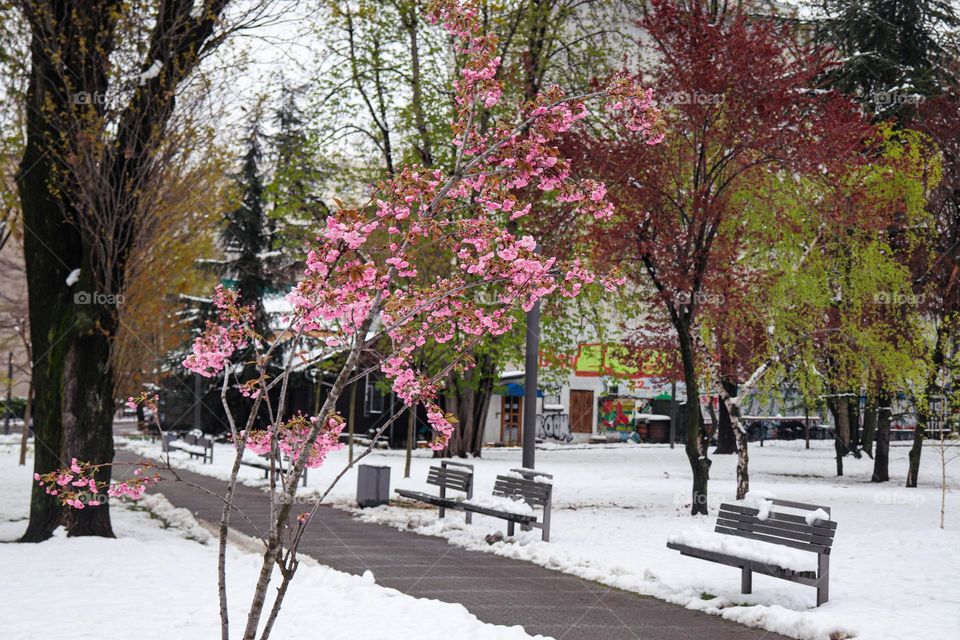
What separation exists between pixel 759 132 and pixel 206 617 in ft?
36.6

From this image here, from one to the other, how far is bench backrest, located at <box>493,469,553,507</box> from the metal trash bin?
3.22 m

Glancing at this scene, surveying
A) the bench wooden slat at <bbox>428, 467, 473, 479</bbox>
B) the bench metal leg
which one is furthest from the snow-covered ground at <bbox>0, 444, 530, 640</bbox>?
the bench wooden slat at <bbox>428, 467, 473, 479</bbox>

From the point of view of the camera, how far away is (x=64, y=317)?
451 inches

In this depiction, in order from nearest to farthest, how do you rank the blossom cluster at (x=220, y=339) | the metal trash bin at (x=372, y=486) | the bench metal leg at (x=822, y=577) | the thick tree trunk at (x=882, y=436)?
1. the blossom cluster at (x=220, y=339)
2. the bench metal leg at (x=822, y=577)
3. the metal trash bin at (x=372, y=486)
4. the thick tree trunk at (x=882, y=436)

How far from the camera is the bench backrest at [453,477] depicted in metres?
13.6

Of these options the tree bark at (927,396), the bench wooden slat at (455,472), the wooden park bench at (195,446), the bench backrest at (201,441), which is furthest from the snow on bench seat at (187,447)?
the tree bark at (927,396)

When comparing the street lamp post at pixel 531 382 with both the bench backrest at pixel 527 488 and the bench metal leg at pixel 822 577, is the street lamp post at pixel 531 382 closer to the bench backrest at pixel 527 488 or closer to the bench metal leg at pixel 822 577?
the bench backrest at pixel 527 488

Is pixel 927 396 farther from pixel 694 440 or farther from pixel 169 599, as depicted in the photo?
pixel 169 599

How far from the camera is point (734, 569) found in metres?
9.76

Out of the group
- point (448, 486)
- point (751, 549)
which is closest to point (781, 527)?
point (751, 549)

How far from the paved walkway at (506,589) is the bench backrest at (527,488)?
123 cm

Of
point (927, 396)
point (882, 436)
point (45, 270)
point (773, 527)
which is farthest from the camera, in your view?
point (882, 436)

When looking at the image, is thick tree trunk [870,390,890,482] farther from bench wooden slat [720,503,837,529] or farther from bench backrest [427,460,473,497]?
bench wooden slat [720,503,837,529]

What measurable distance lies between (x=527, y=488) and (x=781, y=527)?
172 inches
